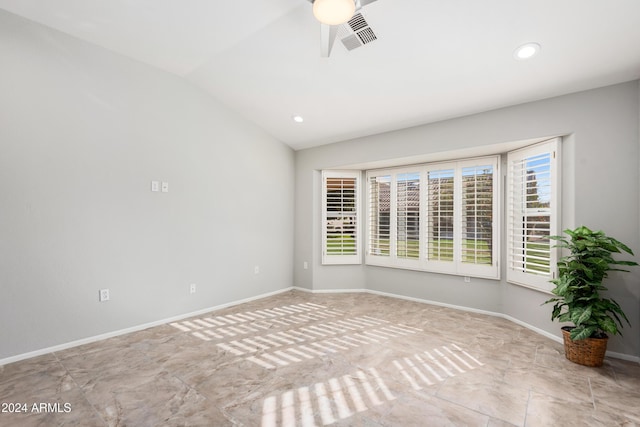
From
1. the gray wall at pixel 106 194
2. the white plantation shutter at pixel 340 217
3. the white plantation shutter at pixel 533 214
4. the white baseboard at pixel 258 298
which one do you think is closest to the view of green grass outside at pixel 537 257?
the white plantation shutter at pixel 533 214

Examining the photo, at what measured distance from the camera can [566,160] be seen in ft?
10.2

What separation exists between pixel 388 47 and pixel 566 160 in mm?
2180

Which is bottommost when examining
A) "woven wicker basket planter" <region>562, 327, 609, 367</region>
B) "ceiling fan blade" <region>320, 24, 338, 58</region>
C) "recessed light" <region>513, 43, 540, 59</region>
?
"woven wicker basket planter" <region>562, 327, 609, 367</region>

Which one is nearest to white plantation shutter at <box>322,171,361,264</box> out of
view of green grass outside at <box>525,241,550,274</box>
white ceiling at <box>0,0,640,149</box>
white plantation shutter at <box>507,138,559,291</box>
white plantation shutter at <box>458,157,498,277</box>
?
white ceiling at <box>0,0,640,149</box>

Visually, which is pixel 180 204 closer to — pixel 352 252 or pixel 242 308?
pixel 242 308

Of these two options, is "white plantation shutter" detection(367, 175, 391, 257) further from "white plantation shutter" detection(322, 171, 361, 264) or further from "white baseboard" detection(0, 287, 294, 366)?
"white baseboard" detection(0, 287, 294, 366)

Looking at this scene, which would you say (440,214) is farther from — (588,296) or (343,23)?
(343,23)

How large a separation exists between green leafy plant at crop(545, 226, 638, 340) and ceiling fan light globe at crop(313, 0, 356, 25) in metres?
2.68

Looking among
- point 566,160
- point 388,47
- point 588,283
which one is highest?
point 388,47

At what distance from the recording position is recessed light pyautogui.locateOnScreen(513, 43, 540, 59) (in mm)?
2514

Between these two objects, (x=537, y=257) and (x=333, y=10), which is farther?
(x=537, y=257)

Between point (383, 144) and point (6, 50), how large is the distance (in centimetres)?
412

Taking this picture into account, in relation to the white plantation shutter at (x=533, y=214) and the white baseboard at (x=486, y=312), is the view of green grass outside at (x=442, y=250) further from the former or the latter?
the white baseboard at (x=486, y=312)

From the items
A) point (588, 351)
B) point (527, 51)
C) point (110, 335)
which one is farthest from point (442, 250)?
point (110, 335)
